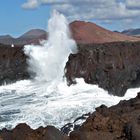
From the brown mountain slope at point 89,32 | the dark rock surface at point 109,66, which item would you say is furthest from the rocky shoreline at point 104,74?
the brown mountain slope at point 89,32

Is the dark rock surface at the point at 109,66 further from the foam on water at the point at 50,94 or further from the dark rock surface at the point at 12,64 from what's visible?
the dark rock surface at the point at 12,64

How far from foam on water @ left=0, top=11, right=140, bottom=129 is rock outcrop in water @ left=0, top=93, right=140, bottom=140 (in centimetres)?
773

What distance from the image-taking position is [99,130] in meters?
10.7

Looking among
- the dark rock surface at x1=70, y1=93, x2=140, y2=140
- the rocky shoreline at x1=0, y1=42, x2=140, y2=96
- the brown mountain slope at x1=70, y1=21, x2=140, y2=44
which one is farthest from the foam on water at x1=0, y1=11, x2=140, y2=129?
the brown mountain slope at x1=70, y1=21, x2=140, y2=44

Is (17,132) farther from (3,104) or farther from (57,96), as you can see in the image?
(57,96)

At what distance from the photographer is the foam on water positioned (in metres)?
20.8

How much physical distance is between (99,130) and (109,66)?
18.4 meters

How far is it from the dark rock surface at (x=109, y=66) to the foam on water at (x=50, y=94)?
565 millimetres

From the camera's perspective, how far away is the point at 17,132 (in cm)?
1011

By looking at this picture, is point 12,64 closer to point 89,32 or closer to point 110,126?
point 89,32

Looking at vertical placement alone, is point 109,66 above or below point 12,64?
below

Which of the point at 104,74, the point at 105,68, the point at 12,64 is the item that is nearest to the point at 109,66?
the point at 105,68

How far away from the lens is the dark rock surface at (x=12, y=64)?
33.2m

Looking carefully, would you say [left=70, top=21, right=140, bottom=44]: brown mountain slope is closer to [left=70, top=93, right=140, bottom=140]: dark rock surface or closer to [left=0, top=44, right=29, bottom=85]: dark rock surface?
[left=0, top=44, right=29, bottom=85]: dark rock surface
